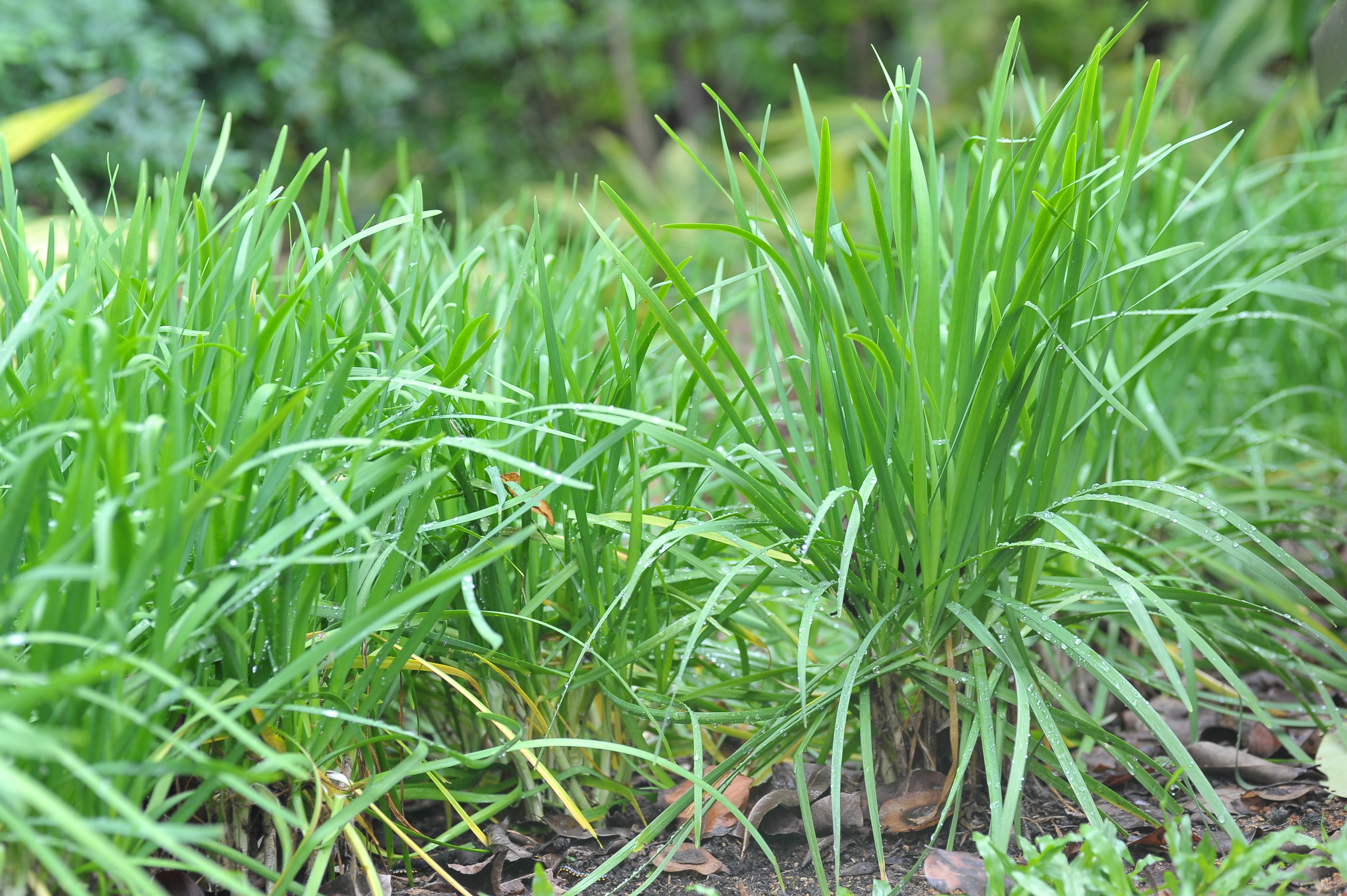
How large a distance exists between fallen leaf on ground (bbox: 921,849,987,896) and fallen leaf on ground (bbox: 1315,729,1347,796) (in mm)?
385

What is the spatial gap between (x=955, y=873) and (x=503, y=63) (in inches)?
209

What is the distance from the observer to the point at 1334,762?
987mm

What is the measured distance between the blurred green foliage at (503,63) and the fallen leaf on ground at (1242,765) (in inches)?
52.9

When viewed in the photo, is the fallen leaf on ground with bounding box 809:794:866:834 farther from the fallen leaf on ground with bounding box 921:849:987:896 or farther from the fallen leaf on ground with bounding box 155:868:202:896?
the fallen leaf on ground with bounding box 155:868:202:896

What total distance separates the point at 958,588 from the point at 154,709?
0.67 m

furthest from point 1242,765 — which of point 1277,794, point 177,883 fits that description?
point 177,883

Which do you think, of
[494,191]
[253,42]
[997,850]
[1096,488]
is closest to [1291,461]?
[1096,488]

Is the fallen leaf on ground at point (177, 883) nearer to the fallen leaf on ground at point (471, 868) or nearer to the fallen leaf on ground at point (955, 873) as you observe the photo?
the fallen leaf on ground at point (471, 868)

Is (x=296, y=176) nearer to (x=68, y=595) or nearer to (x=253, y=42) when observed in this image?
(x=68, y=595)

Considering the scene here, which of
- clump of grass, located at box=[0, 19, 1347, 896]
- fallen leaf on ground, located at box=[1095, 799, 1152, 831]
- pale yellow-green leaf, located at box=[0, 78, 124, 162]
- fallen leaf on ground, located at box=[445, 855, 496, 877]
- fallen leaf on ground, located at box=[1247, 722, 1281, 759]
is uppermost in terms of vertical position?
pale yellow-green leaf, located at box=[0, 78, 124, 162]

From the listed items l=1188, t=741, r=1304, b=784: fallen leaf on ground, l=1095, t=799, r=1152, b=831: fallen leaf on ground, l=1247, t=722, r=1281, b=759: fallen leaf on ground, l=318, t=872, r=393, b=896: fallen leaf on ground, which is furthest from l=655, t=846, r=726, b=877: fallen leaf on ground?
l=1247, t=722, r=1281, b=759: fallen leaf on ground

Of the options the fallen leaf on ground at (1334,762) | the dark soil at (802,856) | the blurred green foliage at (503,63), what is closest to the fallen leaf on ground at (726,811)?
the dark soil at (802,856)

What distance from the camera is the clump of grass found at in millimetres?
643

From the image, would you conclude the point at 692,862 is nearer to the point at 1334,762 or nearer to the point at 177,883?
the point at 177,883
